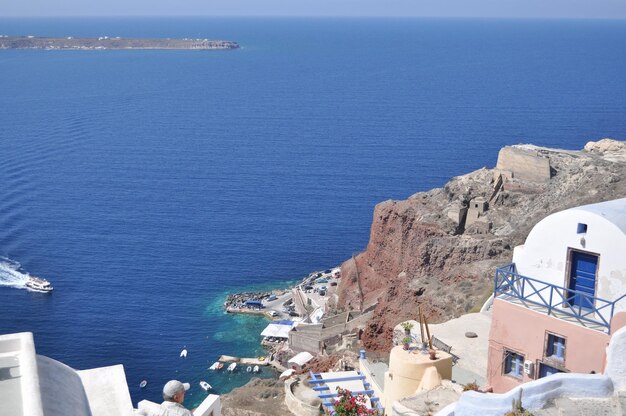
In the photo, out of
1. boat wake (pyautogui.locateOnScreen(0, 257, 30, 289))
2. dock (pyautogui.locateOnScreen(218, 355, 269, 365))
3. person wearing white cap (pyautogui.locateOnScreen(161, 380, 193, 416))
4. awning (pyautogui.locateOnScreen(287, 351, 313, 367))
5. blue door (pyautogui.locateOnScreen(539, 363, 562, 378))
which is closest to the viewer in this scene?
person wearing white cap (pyautogui.locateOnScreen(161, 380, 193, 416))

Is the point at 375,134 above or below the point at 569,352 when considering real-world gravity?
below

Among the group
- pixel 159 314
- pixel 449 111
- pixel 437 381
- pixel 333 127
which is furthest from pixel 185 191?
pixel 437 381

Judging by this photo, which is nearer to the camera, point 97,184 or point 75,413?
point 75,413

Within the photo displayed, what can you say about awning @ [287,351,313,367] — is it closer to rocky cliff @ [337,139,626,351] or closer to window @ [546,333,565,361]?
rocky cliff @ [337,139,626,351]

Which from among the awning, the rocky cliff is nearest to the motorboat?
the rocky cliff

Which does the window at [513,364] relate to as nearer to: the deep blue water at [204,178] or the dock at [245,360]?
the deep blue water at [204,178]

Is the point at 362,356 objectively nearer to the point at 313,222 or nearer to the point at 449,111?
the point at 313,222
